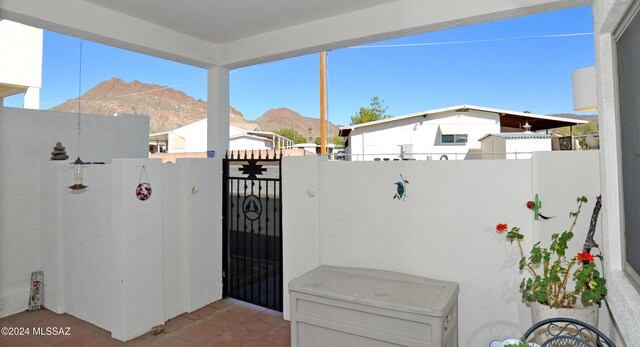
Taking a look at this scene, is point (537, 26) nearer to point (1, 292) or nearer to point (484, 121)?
point (484, 121)

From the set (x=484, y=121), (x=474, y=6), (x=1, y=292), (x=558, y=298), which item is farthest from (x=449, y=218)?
(x=484, y=121)

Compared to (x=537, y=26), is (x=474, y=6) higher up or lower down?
lower down

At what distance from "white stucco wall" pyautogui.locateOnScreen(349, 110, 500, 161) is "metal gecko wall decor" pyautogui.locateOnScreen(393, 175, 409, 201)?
9.64 metres

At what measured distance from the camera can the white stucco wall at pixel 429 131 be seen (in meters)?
13.9

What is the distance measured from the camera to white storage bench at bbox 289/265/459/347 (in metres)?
2.53

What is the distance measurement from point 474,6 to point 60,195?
4.87 m

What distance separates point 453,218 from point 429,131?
480 inches

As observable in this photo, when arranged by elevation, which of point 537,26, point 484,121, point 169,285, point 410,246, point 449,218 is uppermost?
point 537,26

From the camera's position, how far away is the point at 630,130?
1674 millimetres

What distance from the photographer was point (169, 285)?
4.06 m

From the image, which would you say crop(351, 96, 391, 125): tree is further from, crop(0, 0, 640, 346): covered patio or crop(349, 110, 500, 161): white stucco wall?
crop(0, 0, 640, 346): covered patio

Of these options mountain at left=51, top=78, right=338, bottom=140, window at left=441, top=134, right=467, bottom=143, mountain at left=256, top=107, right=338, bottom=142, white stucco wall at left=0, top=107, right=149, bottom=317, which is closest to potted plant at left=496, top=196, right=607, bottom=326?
white stucco wall at left=0, top=107, right=149, bottom=317

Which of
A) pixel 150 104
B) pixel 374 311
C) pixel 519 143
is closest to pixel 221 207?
pixel 374 311

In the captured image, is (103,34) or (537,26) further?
(537,26)
